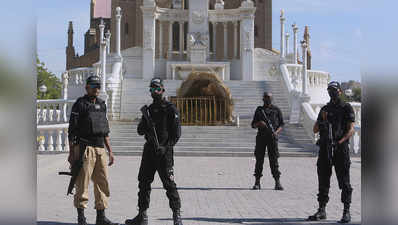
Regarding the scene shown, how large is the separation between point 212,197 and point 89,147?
348cm

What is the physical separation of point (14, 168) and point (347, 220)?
537cm

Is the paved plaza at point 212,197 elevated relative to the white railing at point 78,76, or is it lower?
lower

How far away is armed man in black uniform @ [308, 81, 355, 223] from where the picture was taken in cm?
734

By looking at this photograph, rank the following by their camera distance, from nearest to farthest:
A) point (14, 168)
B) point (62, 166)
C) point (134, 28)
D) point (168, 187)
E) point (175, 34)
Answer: point (14, 168) < point (168, 187) < point (62, 166) < point (175, 34) < point (134, 28)

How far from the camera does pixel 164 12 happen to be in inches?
1615

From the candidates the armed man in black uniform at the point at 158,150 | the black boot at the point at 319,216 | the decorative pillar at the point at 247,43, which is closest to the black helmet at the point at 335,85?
the black boot at the point at 319,216

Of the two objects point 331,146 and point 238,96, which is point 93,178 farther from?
point 238,96

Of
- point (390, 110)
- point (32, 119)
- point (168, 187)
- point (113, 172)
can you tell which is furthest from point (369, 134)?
point (113, 172)

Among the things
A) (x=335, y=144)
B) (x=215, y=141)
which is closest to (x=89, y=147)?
(x=335, y=144)

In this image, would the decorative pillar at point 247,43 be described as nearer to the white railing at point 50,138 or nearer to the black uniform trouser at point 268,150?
the white railing at point 50,138

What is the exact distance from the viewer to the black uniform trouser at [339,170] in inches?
288

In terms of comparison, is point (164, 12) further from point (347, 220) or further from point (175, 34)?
point (347, 220)

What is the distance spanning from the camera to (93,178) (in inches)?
271

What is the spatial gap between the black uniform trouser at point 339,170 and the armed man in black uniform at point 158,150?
2075mm
